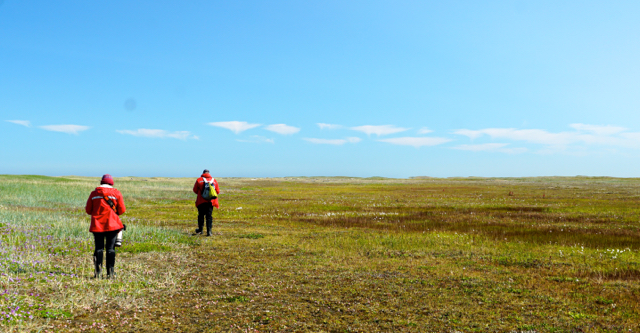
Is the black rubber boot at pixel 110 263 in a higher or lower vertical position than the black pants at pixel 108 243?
lower

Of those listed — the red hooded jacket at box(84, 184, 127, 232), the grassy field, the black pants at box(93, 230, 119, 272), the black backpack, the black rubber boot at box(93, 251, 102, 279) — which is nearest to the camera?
the grassy field

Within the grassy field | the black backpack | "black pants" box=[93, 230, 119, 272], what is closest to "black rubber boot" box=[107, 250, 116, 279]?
"black pants" box=[93, 230, 119, 272]

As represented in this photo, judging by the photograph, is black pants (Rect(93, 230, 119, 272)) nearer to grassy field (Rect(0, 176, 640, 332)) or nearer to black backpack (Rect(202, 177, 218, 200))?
grassy field (Rect(0, 176, 640, 332))

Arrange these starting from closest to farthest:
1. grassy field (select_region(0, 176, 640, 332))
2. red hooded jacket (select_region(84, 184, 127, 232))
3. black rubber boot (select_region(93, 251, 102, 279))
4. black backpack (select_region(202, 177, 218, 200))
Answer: grassy field (select_region(0, 176, 640, 332)) → red hooded jacket (select_region(84, 184, 127, 232)) → black rubber boot (select_region(93, 251, 102, 279)) → black backpack (select_region(202, 177, 218, 200))

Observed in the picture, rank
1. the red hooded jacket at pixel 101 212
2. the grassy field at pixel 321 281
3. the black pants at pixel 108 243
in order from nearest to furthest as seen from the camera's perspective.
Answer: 1. the grassy field at pixel 321 281
2. the red hooded jacket at pixel 101 212
3. the black pants at pixel 108 243

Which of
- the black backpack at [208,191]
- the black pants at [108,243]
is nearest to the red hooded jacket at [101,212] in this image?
the black pants at [108,243]

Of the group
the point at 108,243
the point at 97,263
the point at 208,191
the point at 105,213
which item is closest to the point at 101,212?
the point at 105,213

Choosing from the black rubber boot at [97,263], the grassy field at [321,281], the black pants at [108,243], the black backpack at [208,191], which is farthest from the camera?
the black backpack at [208,191]

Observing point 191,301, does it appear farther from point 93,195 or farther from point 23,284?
point 23,284

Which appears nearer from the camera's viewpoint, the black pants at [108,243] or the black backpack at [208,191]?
the black pants at [108,243]

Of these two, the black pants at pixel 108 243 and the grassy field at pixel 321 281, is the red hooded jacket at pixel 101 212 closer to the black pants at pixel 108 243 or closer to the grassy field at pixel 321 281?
the black pants at pixel 108 243

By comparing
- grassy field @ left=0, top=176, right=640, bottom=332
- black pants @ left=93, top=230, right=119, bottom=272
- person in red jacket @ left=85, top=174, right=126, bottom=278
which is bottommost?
grassy field @ left=0, top=176, right=640, bottom=332

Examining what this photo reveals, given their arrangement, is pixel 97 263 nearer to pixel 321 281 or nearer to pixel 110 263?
pixel 110 263

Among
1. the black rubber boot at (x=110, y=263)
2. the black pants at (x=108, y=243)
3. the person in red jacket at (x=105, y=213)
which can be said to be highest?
the person in red jacket at (x=105, y=213)
